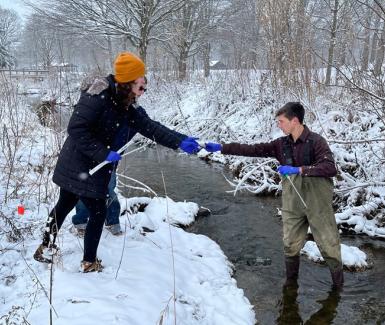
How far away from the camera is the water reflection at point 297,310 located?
338 centimetres

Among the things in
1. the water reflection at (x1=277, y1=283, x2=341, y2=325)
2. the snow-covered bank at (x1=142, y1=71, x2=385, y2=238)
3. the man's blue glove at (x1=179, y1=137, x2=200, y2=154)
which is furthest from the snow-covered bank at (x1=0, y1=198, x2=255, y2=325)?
the snow-covered bank at (x1=142, y1=71, x2=385, y2=238)

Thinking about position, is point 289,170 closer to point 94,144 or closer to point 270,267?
point 270,267

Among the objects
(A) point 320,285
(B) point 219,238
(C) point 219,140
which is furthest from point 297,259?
(C) point 219,140

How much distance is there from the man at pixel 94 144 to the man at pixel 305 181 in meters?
1.03

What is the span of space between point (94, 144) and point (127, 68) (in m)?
0.61

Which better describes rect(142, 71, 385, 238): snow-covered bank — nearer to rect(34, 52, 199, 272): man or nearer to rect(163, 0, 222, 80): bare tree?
rect(34, 52, 199, 272): man

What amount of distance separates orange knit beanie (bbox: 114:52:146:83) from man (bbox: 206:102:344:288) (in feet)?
3.64

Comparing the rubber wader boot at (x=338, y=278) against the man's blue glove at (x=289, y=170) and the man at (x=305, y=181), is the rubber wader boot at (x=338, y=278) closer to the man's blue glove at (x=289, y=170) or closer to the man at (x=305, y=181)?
the man at (x=305, y=181)

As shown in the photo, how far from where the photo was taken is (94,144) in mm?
2859

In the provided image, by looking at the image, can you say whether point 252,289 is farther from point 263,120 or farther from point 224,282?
point 263,120

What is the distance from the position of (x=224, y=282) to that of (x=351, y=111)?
443cm

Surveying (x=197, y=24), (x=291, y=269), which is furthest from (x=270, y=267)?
(x=197, y=24)

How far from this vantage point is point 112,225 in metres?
4.07

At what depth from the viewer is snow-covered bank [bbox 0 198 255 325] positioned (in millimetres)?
2541
